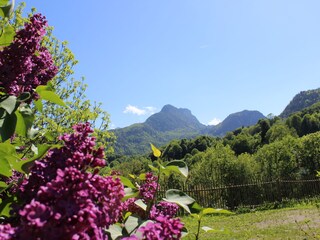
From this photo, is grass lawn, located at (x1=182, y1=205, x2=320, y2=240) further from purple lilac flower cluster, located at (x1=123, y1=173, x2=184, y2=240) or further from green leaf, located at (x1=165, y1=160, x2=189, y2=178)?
green leaf, located at (x1=165, y1=160, x2=189, y2=178)

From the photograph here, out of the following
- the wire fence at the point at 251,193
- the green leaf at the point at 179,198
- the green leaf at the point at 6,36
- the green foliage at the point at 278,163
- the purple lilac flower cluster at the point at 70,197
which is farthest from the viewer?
the green foliage at the point at 278,163

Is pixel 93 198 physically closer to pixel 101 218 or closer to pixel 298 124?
pixel 101 218

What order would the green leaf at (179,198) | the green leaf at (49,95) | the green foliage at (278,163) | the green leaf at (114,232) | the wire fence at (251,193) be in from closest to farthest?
1. the green leaf at (114,232)
2. the green leaf at (179,198)
3. the green leaf at (49,95)
4. the wire fence at (251,193)
5. the green foliage at (278,163)

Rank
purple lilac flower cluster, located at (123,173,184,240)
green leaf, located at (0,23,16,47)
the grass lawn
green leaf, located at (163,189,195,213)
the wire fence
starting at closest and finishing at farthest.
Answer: purple lilac flower cluster, located at (123,173,184,240)
green leaf, located at (163,189,195,213)
green leaf, located at (0,23,16,47)
the grass lawn
the wire fence

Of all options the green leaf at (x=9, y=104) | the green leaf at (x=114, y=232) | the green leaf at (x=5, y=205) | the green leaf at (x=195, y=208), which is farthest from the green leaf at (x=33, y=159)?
the green leaf at (x=195, y=208)

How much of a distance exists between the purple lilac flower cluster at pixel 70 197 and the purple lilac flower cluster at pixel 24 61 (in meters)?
0.77

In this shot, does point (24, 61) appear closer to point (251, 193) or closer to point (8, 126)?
point (8, 126)

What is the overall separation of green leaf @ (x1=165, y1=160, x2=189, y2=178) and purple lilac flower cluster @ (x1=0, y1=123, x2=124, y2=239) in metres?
0.43

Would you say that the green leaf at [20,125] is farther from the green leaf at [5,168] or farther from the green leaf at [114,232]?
the green leaf at [114,232]

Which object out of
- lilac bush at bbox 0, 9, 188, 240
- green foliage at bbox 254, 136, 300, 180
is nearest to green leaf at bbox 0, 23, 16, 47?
lilac bush at bbox 0, 9, 188, 240

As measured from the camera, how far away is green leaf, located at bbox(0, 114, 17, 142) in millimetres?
1502

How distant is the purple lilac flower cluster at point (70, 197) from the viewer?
0.74 metres

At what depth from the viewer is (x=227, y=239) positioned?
13289mm

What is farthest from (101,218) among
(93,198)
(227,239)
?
(227,239)
